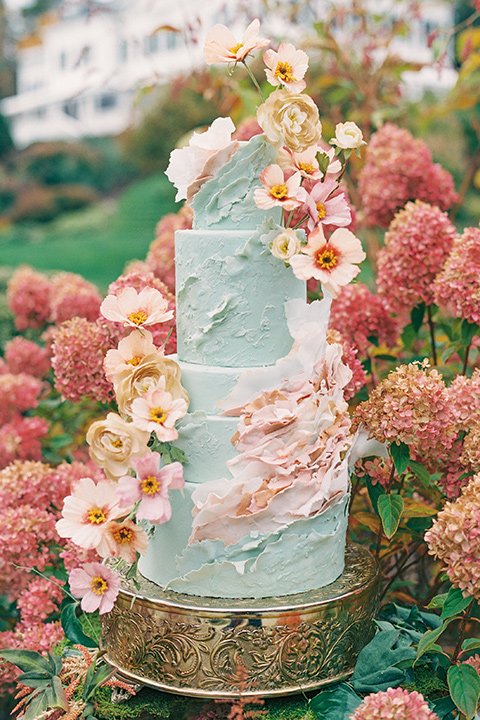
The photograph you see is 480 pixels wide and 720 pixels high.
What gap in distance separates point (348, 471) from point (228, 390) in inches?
12.7

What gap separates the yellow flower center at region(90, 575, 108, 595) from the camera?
4.20 feet

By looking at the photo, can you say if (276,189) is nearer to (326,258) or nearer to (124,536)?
(326,258)

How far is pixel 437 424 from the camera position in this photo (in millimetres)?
1349

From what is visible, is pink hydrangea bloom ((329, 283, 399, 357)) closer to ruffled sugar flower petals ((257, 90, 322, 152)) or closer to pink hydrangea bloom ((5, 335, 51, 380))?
ruffled sugar flower petals ((257, 90, 322, 152))

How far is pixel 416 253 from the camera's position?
1749 millimetres

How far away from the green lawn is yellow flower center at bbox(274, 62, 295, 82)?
7523 millimetres

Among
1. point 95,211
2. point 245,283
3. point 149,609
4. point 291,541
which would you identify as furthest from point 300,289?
point 95,211

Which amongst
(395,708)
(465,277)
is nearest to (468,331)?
(465,277)

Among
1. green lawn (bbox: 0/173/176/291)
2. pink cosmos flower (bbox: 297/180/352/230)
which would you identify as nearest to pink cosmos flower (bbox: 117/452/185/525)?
pink cosmos flower (bbox: 297/180/352/230)

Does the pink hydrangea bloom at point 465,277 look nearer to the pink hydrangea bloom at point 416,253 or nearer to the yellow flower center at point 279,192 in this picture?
the pink hydrangea bloom at point 416,253

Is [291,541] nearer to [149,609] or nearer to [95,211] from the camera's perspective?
[149,609]

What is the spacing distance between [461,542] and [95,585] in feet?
→ 2.00

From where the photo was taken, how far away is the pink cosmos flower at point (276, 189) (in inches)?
50.5

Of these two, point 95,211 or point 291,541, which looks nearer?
point 291,541
